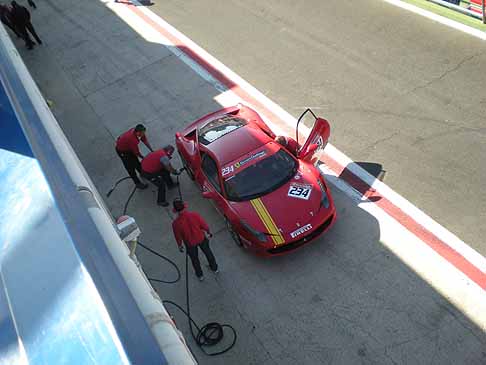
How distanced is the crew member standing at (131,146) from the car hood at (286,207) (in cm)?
234

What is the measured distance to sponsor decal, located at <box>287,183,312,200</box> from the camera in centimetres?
690

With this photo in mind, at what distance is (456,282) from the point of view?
6359mm

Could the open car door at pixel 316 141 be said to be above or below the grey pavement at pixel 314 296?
above

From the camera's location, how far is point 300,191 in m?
6.96

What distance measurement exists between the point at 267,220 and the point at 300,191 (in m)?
0.70

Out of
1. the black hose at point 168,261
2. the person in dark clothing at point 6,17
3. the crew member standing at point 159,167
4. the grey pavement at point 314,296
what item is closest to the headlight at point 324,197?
the grey pavement at point 314,296

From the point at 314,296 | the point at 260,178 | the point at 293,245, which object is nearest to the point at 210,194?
the point at 260,178

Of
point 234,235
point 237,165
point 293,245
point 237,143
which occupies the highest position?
point 237,143

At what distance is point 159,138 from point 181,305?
435 centimetres

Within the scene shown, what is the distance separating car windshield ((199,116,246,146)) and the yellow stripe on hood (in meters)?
1.57

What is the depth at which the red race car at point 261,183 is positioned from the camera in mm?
6691

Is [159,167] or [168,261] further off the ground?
[159,167]

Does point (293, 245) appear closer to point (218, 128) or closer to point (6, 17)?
point (218, 128)

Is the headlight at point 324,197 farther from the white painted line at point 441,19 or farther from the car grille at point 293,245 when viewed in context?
the white painted line at point 441,19
